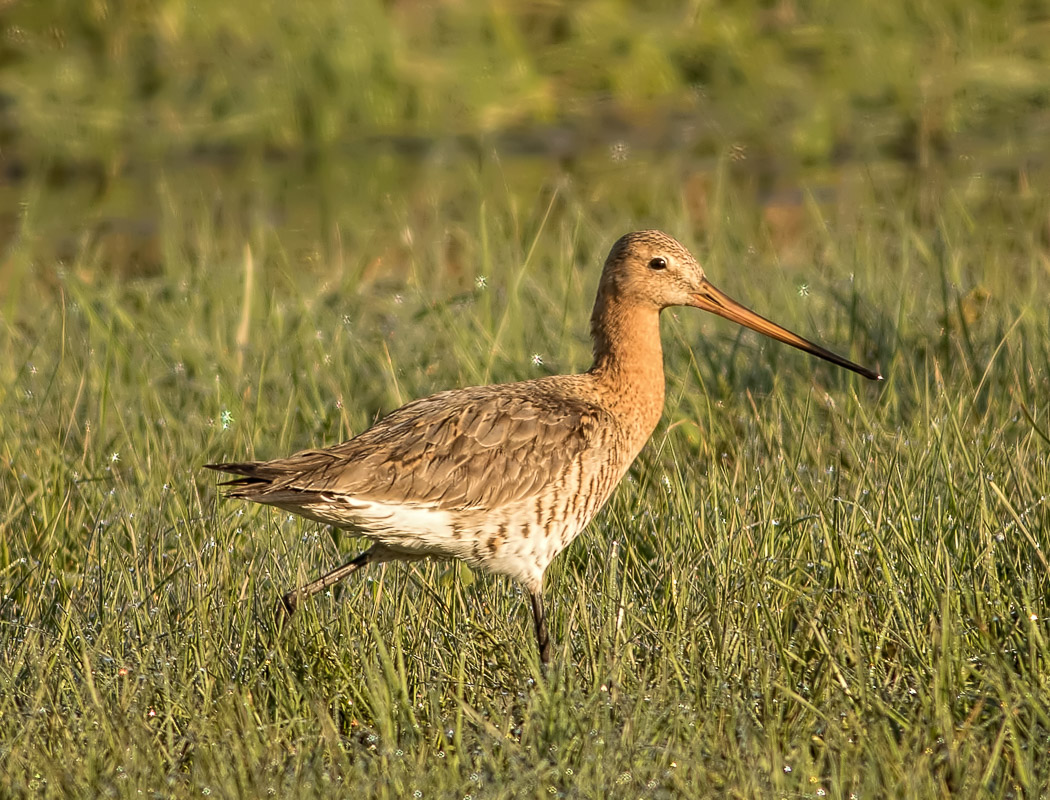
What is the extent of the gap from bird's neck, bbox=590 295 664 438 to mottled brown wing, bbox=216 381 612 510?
146 millimetres

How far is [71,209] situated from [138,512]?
6696 mm

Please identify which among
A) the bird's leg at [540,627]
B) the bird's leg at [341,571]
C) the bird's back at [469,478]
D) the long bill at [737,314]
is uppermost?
the long bill at [737,314]

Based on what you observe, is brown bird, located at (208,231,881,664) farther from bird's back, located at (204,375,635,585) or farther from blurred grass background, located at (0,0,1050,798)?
blurred grass background, located at (0,0,1050,798)

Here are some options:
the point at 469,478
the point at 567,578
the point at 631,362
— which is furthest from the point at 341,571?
the point at 631,362

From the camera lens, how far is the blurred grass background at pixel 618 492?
3.72m

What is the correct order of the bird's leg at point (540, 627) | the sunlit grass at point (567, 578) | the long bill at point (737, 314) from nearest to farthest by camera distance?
the sunlit grass at point (567, 578), the bird's leg at point (540, 627), the long bill at point (737, 314)

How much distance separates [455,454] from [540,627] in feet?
1.88

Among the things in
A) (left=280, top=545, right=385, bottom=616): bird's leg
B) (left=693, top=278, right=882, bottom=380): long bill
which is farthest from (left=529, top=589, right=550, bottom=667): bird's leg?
(left=693, top=278, right=882, bottom=380): long bill

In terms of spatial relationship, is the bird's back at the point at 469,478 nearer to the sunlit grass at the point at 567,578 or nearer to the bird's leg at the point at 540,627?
the bird's leg at the point at 540,627

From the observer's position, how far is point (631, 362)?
197 inches

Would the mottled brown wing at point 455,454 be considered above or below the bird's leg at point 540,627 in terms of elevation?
above

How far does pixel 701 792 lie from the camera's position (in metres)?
3.51

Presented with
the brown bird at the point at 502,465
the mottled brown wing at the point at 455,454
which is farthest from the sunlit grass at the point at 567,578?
the mottled brown wing at the point at 455,454

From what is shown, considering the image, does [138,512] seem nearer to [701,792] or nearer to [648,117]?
[701,792]
